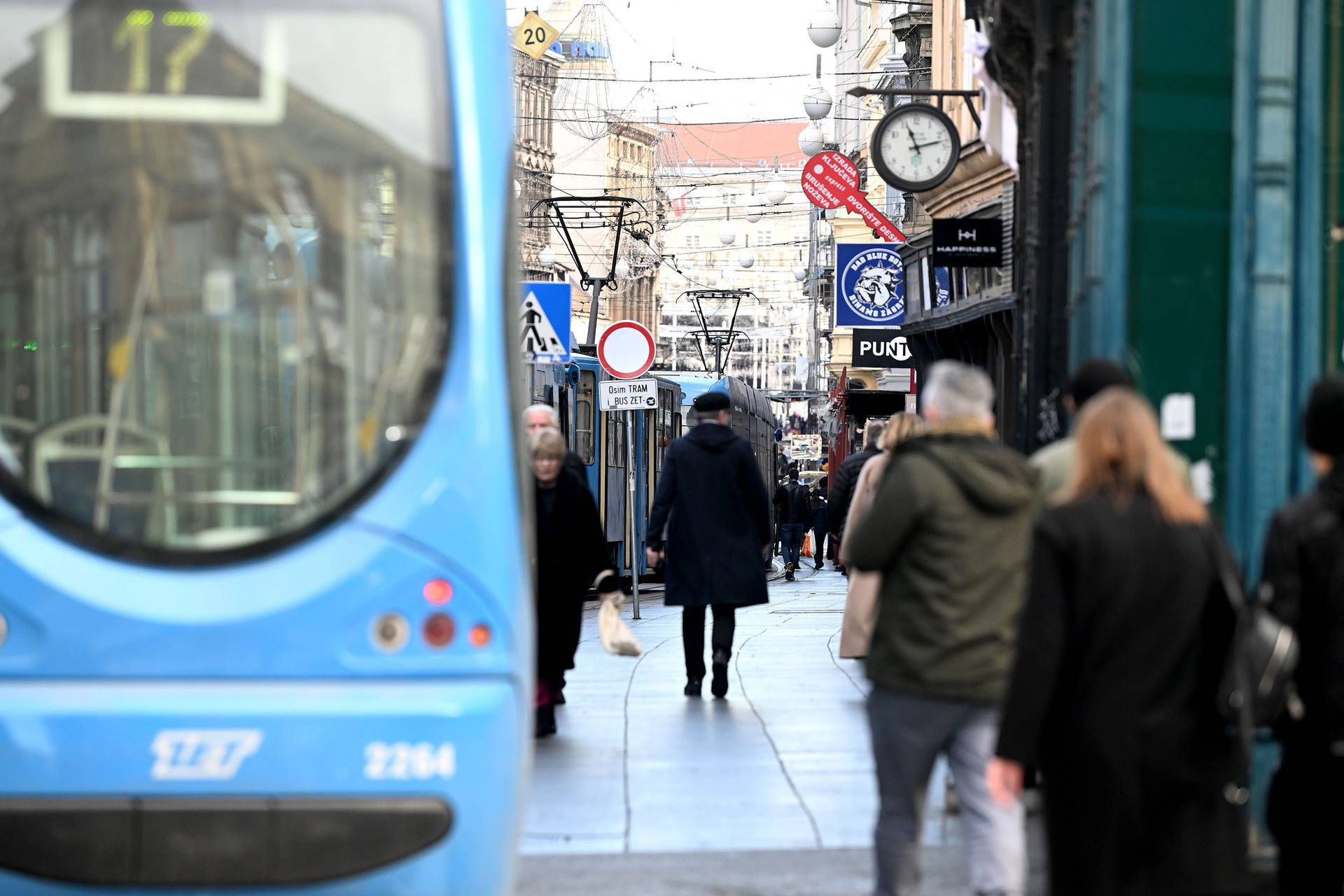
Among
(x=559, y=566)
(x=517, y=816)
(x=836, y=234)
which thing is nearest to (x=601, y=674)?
(x=559, y=566)

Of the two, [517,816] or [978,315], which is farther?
[978,315]

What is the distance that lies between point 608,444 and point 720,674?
539 inches

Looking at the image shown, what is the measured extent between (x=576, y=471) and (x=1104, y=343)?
4.86 meters

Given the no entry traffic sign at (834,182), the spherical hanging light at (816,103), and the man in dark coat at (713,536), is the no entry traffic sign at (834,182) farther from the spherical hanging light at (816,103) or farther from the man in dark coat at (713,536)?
the man in dark coat at (713,536)

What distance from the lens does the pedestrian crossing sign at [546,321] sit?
17.2 meters

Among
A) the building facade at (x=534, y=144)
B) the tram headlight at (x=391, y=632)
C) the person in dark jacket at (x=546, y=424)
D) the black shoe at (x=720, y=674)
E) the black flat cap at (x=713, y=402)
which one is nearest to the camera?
the tram headlight at (x=391, y=632)

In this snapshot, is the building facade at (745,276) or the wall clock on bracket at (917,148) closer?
the wall clock on bracket at (917,148)

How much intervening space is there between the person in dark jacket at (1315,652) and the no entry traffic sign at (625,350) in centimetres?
1540

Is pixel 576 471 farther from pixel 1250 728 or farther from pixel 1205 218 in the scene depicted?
pixel 1250 728

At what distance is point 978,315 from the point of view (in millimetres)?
17109

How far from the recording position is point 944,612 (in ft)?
19.2

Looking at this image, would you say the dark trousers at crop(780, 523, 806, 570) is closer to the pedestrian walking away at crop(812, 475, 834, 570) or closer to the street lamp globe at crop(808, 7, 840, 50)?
the pedestrian walking away at crop(812, 475, 834, 570)

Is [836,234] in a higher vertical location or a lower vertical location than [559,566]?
higher

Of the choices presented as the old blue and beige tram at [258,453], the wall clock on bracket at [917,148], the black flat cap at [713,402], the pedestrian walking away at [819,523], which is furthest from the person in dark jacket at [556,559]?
the pedestrian walking away at [819,523]
